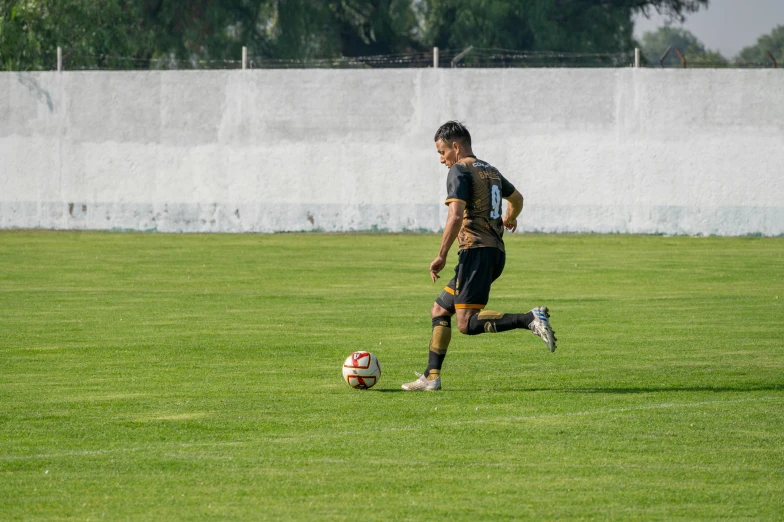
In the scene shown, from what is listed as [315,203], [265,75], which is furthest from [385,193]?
[265,75]

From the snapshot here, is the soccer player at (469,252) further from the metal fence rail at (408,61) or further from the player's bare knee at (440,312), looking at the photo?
the metal fence rail at (408,61)

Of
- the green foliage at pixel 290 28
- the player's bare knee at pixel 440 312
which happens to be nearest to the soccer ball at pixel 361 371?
the player's bare knee at pixel 440 312

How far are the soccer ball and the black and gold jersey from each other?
1122mm

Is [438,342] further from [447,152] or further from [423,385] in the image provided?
[447,152]

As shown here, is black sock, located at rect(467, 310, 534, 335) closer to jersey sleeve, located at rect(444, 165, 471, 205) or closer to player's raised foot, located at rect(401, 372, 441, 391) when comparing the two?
player's raised foot, located at rect(401, 372, 441, 391)

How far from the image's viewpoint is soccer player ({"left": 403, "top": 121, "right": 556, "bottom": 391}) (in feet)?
32.5

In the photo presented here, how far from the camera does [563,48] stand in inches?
1754

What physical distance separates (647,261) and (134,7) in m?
22.9

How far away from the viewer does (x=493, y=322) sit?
991 cm

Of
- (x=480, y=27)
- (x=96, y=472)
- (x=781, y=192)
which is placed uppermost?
(x=480, y=27)

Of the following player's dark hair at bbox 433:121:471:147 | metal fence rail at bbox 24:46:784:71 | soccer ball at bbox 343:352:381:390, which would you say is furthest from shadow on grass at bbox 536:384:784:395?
metal fence rail at bbox 24:46:784:71

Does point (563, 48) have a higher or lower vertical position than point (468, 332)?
higher

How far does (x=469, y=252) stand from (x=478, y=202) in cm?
39

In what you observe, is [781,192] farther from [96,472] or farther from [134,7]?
[96,472]
